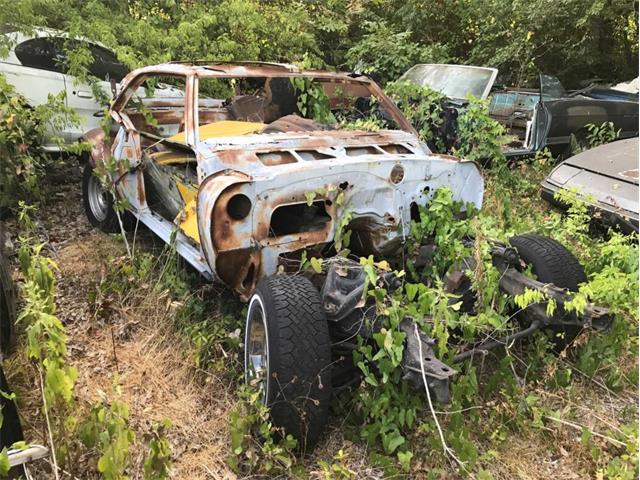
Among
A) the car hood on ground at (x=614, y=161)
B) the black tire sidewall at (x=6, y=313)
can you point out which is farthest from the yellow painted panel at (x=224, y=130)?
the car hood on ground at (x=614, y=161)

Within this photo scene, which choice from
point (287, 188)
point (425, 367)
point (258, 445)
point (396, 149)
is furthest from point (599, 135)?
point (258, 445)

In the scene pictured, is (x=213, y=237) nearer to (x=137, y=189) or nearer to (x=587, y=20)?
(x=137, y=189)

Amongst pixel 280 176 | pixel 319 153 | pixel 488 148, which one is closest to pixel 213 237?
pixel 280 176

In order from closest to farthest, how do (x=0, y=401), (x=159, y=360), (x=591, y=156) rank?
(x=0, y=401)
(x=159, y=360)
(x=591, y=156)

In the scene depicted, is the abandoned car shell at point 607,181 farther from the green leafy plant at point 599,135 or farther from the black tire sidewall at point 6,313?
the black tire sidewall at point 6,313

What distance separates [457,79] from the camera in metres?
7.31

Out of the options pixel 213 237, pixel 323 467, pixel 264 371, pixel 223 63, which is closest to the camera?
pixel 323 467

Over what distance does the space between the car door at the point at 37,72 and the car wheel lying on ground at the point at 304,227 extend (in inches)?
73.7

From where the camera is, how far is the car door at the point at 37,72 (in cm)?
568

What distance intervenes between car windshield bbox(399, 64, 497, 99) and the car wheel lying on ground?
302 centimetres

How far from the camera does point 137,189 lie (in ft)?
14.3

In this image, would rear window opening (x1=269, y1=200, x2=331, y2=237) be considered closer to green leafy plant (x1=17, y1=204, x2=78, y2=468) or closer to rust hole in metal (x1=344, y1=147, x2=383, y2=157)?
rust hole in metal (x1=344, y1=147, x2=383, y2=157)

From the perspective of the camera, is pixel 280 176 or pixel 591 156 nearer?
pixel 280 176

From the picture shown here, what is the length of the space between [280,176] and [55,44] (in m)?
4.39
